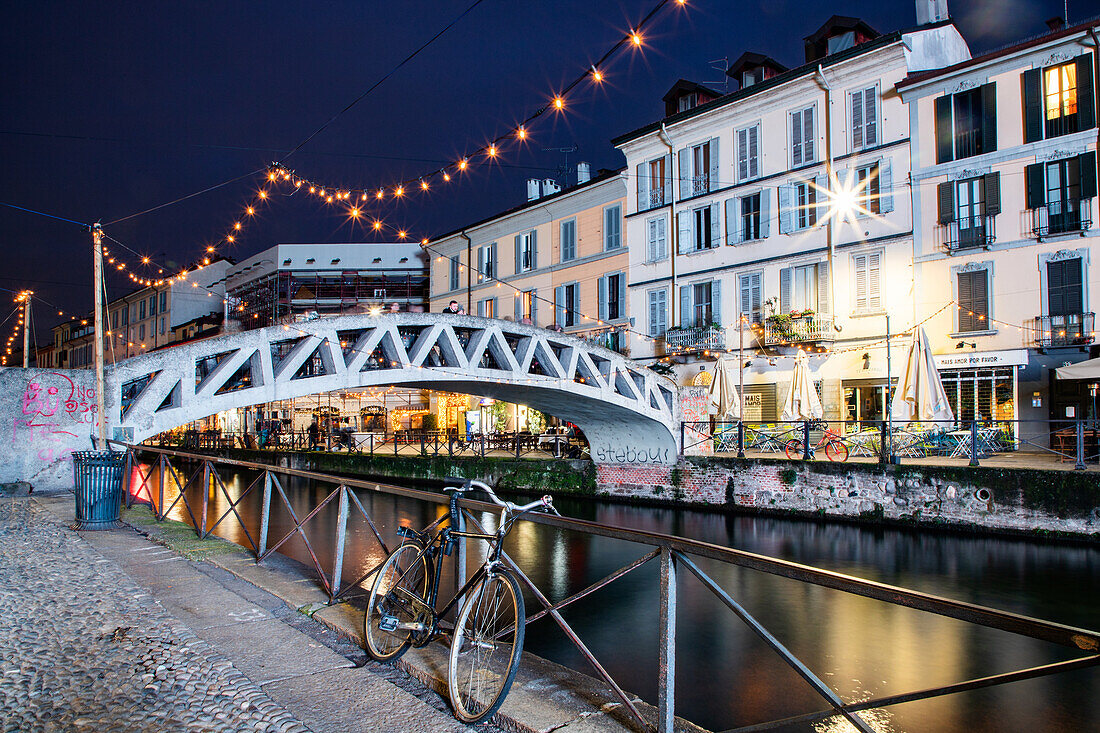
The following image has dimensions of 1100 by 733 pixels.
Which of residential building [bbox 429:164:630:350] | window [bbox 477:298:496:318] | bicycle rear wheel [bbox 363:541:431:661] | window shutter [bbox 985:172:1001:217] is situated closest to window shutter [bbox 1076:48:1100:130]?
window shutter [bbox 985:172:1001:217]

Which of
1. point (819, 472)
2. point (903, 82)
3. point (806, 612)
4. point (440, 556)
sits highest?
point (903, 82)

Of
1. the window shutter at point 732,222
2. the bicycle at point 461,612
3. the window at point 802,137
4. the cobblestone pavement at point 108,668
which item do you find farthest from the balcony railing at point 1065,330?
the cobblestone pavement at point 108,668

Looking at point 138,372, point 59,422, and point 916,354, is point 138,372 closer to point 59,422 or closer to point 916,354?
point 59,422

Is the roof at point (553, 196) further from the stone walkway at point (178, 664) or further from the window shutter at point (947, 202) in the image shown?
the stone walkway at point (178, 664)

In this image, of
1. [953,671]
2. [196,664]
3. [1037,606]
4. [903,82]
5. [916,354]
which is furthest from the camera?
[903,82]

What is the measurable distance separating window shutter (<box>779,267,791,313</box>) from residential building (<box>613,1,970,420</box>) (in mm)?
45

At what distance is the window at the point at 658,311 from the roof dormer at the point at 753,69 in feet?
26.7

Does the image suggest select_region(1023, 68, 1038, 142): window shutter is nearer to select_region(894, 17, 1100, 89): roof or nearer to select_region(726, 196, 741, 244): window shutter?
select_region(894, 17, 1100, 89): roof

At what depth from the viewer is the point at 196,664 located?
3979 millimetres

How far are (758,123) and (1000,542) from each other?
1624 centimetres

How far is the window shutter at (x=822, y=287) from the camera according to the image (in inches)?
885

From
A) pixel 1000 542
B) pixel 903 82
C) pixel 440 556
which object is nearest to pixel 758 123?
pixel 903 82

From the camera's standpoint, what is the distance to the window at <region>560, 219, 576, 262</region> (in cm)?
3028

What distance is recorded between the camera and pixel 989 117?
64.0ft
